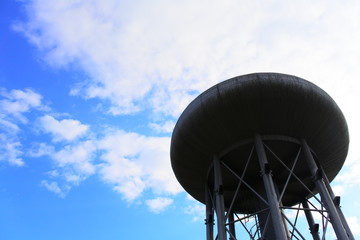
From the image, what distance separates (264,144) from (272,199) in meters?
3.44

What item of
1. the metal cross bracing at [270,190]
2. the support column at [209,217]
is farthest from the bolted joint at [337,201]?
the support column at [209,217]

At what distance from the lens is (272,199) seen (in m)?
14.1

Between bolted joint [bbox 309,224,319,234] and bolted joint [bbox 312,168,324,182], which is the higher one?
bolted joint [bbox 312,168,324,182]

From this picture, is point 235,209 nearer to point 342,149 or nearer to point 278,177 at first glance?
point 278,177

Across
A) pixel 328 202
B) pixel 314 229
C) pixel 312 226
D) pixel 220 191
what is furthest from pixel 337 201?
pixel 220 191

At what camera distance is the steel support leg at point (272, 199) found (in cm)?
Answer: 1303

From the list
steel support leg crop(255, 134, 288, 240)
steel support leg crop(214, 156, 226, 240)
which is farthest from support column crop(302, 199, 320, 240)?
steel support leg crop(214, 156, 226, 240)

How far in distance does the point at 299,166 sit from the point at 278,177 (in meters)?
1.37

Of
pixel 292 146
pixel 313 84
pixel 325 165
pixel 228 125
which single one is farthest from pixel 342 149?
pixel 228 125

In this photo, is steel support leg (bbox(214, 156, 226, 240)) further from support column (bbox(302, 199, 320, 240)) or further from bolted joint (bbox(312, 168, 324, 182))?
support column (bbox(302, 199, 320, 240))

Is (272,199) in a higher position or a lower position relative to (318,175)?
lower

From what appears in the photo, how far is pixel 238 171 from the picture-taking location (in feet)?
61.6

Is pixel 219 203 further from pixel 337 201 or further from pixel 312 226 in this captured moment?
pixel 312 226

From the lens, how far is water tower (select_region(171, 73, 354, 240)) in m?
15.3
